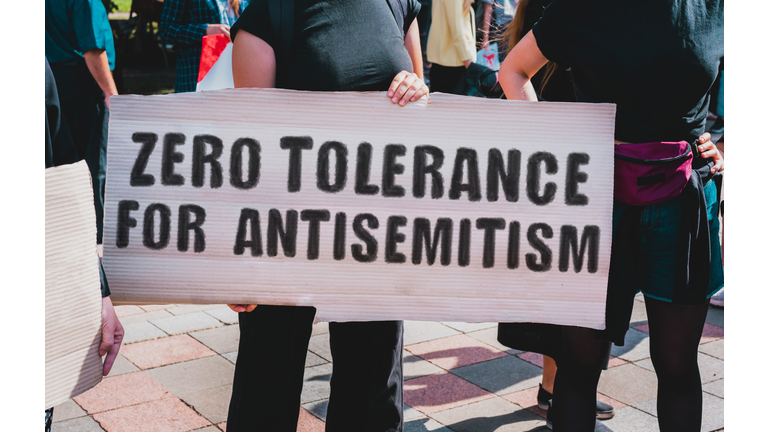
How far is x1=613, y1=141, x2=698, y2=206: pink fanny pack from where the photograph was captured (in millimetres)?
1947

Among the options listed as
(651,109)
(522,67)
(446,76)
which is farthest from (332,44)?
(446,76)

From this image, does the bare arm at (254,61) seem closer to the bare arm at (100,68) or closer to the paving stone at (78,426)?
the paving stone at (78,426)

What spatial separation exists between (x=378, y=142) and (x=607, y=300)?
2.67ft

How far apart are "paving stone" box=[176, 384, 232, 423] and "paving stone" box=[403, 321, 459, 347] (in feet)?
3.33

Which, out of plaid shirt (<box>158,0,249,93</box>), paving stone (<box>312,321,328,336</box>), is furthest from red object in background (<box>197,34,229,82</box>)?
paving stone (<box>312,321,328,336</box>)

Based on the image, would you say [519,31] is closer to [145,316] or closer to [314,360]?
[314,360]

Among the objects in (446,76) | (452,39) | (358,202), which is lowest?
(358,202)

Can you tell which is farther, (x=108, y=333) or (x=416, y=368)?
(x=416, y=368)

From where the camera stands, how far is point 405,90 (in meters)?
1.89

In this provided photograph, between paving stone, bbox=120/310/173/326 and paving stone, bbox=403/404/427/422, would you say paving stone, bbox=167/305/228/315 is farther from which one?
paving stone, bbox=403/404/427/422

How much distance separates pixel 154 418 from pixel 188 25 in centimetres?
227

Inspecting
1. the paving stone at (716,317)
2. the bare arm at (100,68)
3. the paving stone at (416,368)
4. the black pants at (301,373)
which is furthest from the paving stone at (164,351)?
the paving stone at (716,317)

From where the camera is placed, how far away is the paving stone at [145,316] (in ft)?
13.0

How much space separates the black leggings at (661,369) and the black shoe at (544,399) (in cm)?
76
